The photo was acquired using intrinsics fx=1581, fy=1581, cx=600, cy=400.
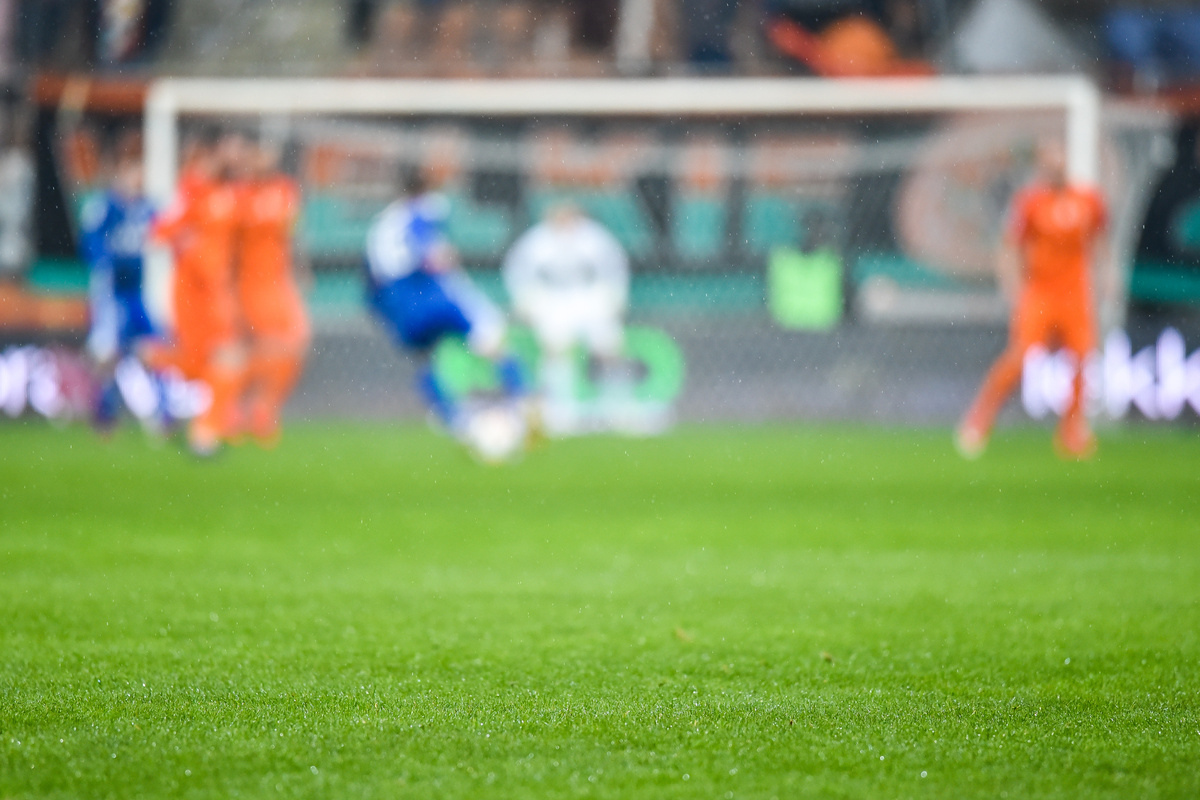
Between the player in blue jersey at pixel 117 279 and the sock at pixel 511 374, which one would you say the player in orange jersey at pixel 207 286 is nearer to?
the player in blue jersey at pixel 117 279

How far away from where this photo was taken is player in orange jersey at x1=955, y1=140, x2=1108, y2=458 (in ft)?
34.0

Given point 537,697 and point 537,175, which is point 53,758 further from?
point 537,175

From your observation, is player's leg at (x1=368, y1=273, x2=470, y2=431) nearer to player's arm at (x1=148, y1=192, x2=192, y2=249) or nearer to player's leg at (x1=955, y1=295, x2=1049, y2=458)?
player's arm at (x1=148, y1=192, x2=192, y2=249)

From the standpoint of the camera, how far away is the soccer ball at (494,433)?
9.84 metres

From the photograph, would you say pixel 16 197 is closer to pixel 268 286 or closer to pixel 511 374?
pixel 268 286

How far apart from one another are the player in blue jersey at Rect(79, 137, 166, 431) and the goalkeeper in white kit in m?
3.69

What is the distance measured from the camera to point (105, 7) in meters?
14.4

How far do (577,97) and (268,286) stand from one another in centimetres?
410

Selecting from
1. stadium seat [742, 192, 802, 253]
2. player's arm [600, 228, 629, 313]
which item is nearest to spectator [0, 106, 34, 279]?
player's arm [600, 228, 629, 313]

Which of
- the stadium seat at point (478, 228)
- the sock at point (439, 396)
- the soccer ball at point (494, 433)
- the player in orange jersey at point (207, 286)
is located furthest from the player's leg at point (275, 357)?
the stadium seat at point (478, 228)

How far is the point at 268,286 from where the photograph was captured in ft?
36.8

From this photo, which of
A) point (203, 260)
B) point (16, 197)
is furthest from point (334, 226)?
point (203, 260)

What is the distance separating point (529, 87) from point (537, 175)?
95 cm

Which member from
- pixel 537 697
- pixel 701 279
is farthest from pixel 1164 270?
pixel 537 697
